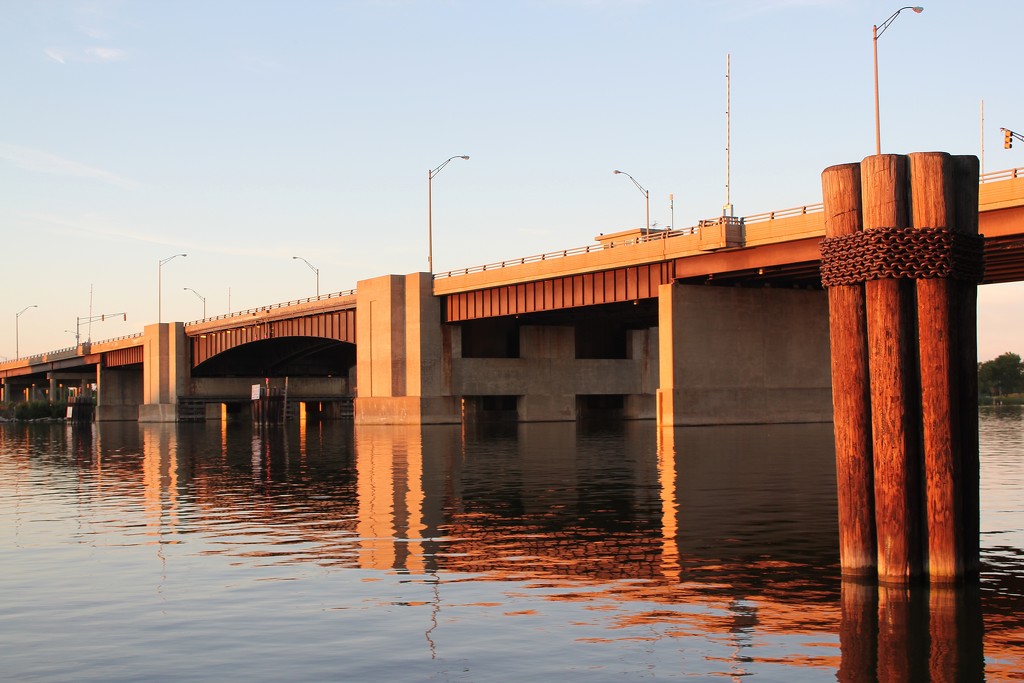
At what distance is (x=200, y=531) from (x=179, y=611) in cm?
824

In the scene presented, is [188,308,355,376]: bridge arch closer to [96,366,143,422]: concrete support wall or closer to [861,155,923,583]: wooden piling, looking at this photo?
[96,366,143,422]: concrete support wall

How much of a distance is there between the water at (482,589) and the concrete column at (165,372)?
328ft

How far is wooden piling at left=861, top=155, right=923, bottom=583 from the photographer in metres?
12.5

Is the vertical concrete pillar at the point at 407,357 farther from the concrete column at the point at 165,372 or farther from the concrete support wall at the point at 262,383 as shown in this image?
the concrete support wall at the point at 262,383

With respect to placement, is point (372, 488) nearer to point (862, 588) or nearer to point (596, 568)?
point (596, 568)

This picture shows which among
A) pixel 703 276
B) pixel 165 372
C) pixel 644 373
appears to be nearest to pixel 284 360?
pixel 165 372

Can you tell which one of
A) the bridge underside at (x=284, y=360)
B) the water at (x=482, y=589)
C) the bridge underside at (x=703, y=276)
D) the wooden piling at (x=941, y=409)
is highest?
the bridge underside at (x=703, y=276)

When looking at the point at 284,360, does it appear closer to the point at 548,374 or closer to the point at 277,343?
the point at 277,343

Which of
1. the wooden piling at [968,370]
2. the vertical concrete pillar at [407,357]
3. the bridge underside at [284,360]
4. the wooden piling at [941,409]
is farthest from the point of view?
the bridge underside at [284,360]

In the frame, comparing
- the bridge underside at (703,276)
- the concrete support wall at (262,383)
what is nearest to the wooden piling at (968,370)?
the bridge underside at (703,276)

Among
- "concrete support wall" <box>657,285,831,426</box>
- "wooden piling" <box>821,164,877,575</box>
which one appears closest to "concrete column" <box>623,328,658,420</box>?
"concrete support wall" <box>657,285,831,426</box>

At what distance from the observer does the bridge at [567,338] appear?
6347 cm

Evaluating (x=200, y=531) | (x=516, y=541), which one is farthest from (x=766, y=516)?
(x=200, y=531)

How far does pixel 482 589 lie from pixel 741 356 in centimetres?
5677
